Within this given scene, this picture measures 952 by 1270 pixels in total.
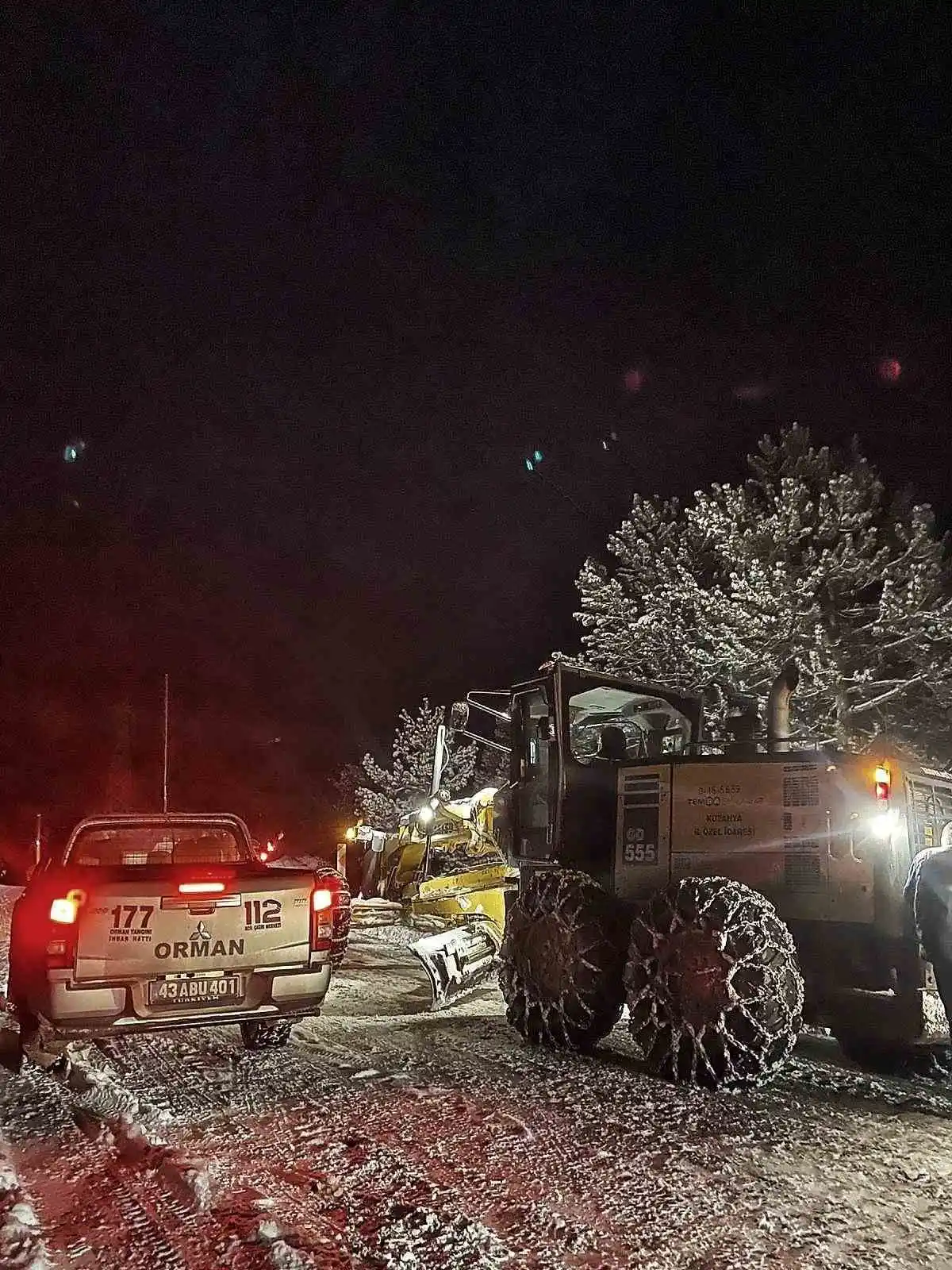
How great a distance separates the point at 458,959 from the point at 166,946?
382cm

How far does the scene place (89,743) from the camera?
64688mm

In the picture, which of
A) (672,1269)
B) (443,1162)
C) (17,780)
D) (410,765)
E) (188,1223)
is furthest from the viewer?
(17,780)

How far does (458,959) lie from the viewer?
9.70 metres

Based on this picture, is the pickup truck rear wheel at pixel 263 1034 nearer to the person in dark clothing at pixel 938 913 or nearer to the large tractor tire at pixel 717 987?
the large tractor tire at pixel 717 987

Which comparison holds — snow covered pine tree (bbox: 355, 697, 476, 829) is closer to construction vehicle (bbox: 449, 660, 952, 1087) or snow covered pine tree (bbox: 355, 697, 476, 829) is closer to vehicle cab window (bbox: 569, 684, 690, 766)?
vehicle cab window (bbox: 569, 684, 690, 766)

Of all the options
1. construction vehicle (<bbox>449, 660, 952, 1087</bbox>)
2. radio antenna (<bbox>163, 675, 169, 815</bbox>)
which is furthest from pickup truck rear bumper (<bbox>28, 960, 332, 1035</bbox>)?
radio antenna (<bbox>163, 675, 169, 815</bbox>)

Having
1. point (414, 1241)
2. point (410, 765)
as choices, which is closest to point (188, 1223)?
point (414, 1241)

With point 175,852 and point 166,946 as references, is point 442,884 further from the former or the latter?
point 166,946

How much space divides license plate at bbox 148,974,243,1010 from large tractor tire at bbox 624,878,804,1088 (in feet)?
8.51

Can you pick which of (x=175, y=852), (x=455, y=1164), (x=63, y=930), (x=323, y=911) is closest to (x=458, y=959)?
(x=175, y=852)

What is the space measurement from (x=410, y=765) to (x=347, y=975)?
30075mm

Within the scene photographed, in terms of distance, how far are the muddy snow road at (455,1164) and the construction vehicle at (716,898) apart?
36 cm

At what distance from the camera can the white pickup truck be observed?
6312 millimetres

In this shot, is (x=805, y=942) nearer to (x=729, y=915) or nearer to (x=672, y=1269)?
(x=729, y=915)
